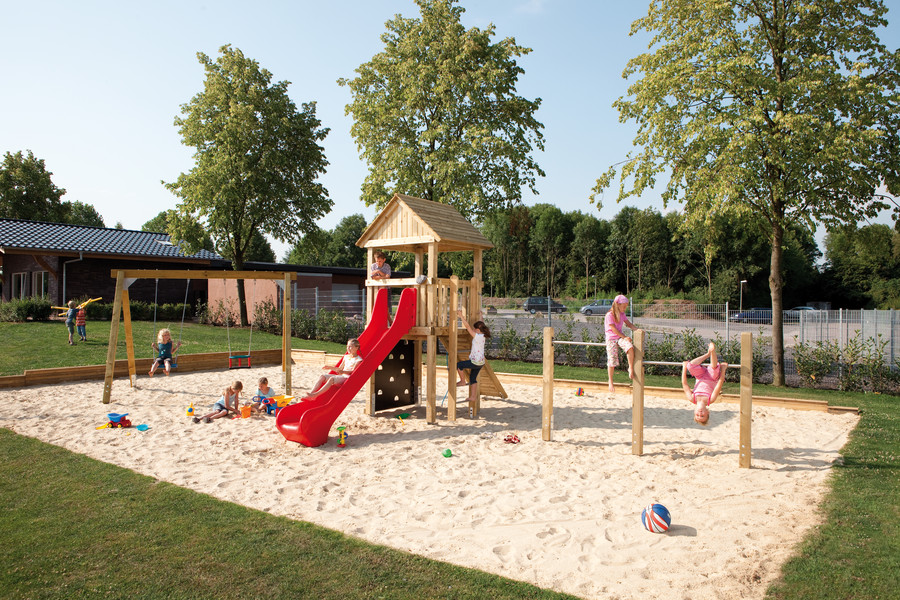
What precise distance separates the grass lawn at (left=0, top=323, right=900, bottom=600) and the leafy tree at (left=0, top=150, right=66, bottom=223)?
48.0m

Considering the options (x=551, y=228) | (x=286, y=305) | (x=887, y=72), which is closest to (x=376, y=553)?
(x=286, y=305)

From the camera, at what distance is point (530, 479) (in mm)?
6594

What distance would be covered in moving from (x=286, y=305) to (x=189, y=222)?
1555 centimetres

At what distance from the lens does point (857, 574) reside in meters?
4.25

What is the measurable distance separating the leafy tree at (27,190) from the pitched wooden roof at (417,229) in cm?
4682

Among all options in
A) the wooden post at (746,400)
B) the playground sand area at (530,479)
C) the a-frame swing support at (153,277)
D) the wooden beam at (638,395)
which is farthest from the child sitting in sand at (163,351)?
the wooden post at (746,400)

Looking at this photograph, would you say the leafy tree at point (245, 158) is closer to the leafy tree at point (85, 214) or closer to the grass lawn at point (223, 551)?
the grass lawn at point (223, 551)

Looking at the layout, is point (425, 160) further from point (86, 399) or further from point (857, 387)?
point (857, 387)

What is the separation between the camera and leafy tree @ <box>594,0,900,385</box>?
12070mm

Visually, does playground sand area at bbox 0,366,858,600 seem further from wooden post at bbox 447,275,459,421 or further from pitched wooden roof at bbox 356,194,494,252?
pitched wooden roof at bbox 356,194,494,252

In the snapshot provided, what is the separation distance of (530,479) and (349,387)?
3230 millimetres

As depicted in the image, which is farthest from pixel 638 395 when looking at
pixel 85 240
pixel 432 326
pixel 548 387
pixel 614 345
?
pixel 85 240

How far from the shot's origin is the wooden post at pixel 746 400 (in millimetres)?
7137

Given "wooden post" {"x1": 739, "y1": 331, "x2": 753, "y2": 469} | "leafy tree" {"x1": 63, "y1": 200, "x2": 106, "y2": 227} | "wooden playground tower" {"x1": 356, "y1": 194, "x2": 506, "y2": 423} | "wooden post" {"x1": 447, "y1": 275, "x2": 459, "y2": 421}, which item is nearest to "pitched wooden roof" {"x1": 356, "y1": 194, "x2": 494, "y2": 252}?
"wooden playground tower" {"x1": 356, "y1": 194, "x2": 506, "y2": 423}
